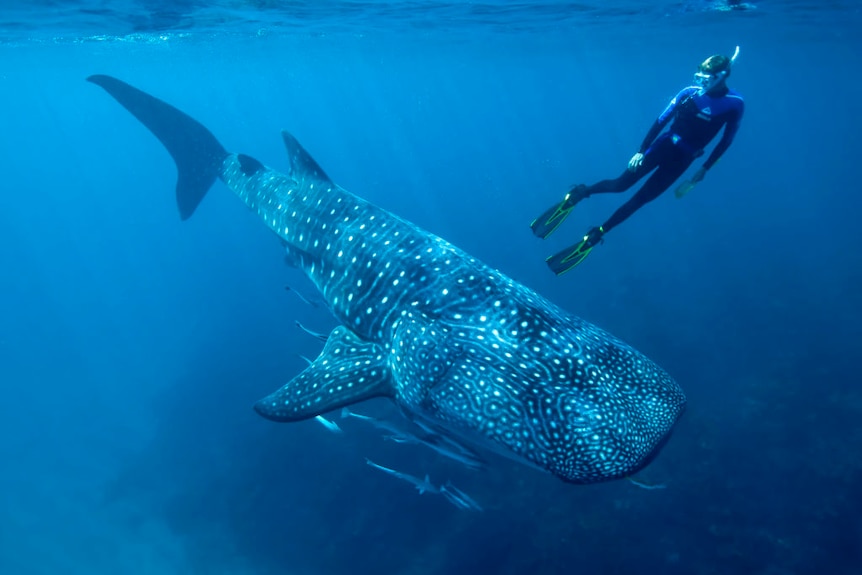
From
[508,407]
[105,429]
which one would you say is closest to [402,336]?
[508,407]

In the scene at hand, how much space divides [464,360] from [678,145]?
5.51 metres

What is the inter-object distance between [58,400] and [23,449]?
4.06m

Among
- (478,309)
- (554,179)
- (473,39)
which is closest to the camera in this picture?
(478,309)

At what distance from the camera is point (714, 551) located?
8.93 metres

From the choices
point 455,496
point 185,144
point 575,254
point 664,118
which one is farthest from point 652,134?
point 185,144

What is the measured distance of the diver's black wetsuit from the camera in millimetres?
7949

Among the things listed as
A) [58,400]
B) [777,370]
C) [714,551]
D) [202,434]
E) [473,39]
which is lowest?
[58,400]

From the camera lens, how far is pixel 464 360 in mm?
5129

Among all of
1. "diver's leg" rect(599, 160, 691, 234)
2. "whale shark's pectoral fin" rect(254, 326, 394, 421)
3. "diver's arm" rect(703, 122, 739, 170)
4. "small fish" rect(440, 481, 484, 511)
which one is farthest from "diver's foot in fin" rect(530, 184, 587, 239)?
"small fish" rect(440, 481, 484, 511)

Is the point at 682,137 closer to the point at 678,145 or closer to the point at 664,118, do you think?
the point at 678,145

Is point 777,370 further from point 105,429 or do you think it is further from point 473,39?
point 473,39

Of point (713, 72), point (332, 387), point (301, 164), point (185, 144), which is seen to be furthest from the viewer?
point (185, 144)

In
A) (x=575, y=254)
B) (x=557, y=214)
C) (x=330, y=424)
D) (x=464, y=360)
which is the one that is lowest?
(x=330, y=424)

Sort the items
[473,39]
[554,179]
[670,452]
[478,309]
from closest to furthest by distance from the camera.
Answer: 1. [478,309]
2. [670,452]
3. [473,39]
4. [554,179]
